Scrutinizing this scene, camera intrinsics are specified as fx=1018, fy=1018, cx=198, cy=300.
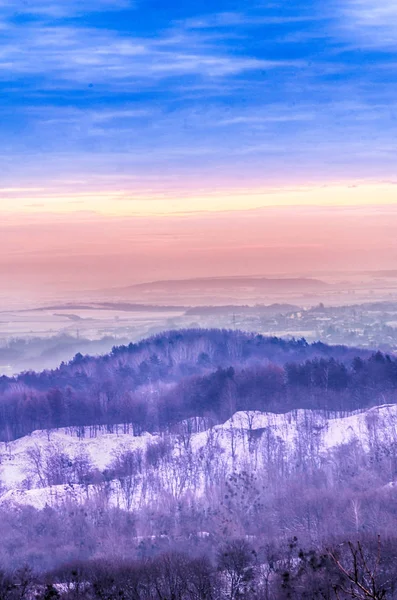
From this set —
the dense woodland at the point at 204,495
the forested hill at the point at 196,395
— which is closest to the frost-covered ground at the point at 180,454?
the dense woodland at the point at 204,495

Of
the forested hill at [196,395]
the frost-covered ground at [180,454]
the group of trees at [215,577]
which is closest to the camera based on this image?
the group of trees at [215,577]

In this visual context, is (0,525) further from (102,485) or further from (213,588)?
(213,588)

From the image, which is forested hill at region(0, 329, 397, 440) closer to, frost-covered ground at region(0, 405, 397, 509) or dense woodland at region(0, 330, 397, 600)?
dense woodland at region(0, 330, 397, 600)

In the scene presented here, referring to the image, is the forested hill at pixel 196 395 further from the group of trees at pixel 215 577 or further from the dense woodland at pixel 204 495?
the group of trees at pixel 215 577

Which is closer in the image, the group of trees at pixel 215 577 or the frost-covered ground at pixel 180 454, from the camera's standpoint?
the group of trees at pixel 215 577

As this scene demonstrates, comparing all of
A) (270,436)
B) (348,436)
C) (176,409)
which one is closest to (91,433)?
(176,409)

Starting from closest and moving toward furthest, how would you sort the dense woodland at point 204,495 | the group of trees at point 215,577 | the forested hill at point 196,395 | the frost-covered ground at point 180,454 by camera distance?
the group of trees at point 215,577, the dense woodland at point 204,495, the frost-covered ground at point 180,454, the forested hill at point 196,395

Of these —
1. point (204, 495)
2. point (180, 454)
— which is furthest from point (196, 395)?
point (204, 495)

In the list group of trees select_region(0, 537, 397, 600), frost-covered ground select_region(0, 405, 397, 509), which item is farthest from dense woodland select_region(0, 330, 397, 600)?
frost-covered ground select_region(0, 405, 397, 509)

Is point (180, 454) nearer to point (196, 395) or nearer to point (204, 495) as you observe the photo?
point (204, 495)
